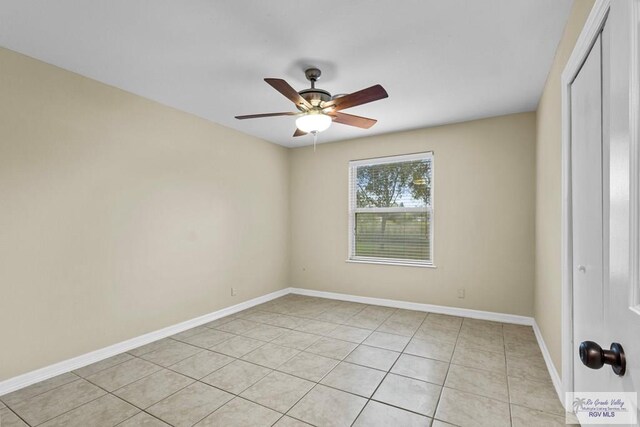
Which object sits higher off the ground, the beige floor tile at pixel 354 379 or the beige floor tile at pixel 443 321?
the beige floor tile at pixel 443 321

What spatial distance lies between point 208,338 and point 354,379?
5.62 feet

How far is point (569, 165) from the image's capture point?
195 centimetres

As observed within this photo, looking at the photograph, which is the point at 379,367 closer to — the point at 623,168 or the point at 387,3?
the point at 623,168

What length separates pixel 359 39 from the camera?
2184 millimetres

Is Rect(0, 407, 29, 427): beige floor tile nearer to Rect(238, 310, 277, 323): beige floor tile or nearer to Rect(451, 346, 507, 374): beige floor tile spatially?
Rect(238, 310, 277, 323): beige floor tile

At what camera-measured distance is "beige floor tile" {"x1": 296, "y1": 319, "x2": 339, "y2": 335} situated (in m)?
3.51

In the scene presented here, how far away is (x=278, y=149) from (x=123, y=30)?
3087 millimetres

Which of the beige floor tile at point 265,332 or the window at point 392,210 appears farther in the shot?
the window at point 392,210

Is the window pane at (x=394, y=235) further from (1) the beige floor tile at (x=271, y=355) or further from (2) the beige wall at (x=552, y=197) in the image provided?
(1) the beige floor tile at (x=271, y=355)

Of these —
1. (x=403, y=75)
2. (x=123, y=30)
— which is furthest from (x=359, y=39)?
(x=123, y=30)

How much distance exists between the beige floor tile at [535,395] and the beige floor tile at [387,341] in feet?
3.18

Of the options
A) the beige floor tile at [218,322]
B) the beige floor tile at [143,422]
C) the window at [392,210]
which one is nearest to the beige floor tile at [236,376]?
the beige floor tile at [143,422]

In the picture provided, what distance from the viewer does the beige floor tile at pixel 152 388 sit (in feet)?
7.16

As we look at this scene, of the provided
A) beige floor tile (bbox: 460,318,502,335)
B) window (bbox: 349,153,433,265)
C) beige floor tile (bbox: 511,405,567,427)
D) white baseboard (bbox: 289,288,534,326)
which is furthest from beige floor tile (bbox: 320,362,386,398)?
window (bbox: 349,153,433,265)
